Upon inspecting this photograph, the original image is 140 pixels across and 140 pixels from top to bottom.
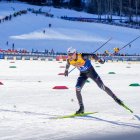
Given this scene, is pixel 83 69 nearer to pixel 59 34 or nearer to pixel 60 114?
pixel 60 114

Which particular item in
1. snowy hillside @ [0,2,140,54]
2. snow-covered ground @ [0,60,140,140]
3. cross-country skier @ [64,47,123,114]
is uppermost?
cross-country skier @ [64,47,123,114]

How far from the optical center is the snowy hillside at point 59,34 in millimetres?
61938

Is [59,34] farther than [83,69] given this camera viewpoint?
Yes

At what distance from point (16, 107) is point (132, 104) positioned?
2.82m

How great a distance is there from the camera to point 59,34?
222 ft

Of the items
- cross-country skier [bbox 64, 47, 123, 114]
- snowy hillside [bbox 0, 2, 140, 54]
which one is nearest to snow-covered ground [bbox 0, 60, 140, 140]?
cross-country skier [bbox 64, 47, 123, 114]

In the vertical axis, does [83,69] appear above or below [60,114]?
above

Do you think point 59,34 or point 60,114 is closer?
point 60,114

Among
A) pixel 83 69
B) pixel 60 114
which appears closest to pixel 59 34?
pixel 83 69

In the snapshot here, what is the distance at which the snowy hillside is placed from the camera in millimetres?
61938

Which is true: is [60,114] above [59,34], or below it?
above

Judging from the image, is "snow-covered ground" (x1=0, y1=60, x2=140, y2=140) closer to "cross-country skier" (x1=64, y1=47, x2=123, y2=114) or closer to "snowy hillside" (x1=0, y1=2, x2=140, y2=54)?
"cross-country skier" (x1=64, y1=47, x2=123, y2=114)

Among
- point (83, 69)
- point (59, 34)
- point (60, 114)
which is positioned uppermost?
point (83, 69)

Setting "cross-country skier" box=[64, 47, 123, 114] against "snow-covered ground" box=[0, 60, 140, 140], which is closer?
"snow-covered ground" box=[0, 60, 140, 140]
